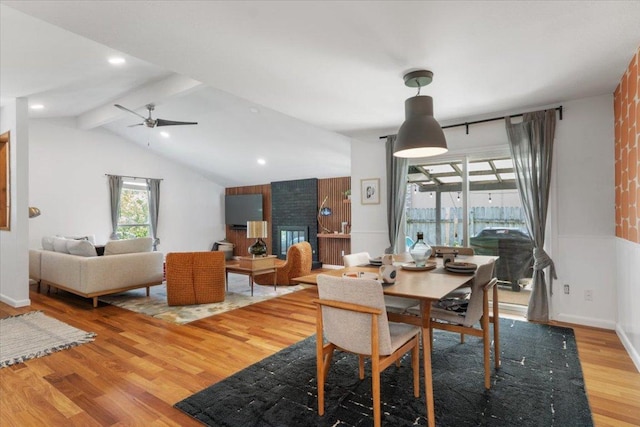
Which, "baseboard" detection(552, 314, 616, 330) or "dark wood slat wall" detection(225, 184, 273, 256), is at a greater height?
"dark wood slat wall" detection(225, 184, 273, 256)

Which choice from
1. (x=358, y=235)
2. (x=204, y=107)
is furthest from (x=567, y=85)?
(x=204, y=107)

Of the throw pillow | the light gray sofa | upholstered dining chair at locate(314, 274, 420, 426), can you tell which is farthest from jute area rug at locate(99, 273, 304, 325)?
upholstered dining chair at locate(314, 274, 420, 426)

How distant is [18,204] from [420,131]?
5.10 metres

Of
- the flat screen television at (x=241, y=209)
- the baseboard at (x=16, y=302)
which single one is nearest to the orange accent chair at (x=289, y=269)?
the baseboard at (x=16, y=302)

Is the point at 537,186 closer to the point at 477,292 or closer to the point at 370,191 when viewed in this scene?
the point at 370,191

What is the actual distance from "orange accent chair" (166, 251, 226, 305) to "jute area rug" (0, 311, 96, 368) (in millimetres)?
1119

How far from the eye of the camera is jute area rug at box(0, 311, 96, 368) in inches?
112

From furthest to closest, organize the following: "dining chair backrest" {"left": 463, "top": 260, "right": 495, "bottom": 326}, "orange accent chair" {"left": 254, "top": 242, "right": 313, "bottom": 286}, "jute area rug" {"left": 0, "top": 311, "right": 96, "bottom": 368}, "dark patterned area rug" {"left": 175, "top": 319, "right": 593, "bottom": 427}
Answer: "orange accent chair" {"left": 254, "top": 242, "right": 313, "bottom": 286}, "jute area rug" {"left": 0, "top": 311, "right": 96, "bottom": 368}, "dining chair backrest" {"left": 463, "top": 260, "right": 495, "bottom": 326}, "dark patterned area rug" {"left": 175, "top": 319, "right": 593, "bottom": 427}

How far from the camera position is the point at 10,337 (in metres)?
3.23

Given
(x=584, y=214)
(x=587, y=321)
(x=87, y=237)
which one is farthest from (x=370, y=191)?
(x=87, y=237)

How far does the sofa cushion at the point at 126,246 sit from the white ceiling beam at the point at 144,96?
83.5 inches

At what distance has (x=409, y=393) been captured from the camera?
7.11 feet

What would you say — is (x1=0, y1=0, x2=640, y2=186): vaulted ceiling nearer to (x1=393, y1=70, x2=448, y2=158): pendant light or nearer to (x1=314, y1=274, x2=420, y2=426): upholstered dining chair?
(x1=393, y1=70, x2=448, y2=158): pendant light

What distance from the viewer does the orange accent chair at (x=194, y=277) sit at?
14.2ft
